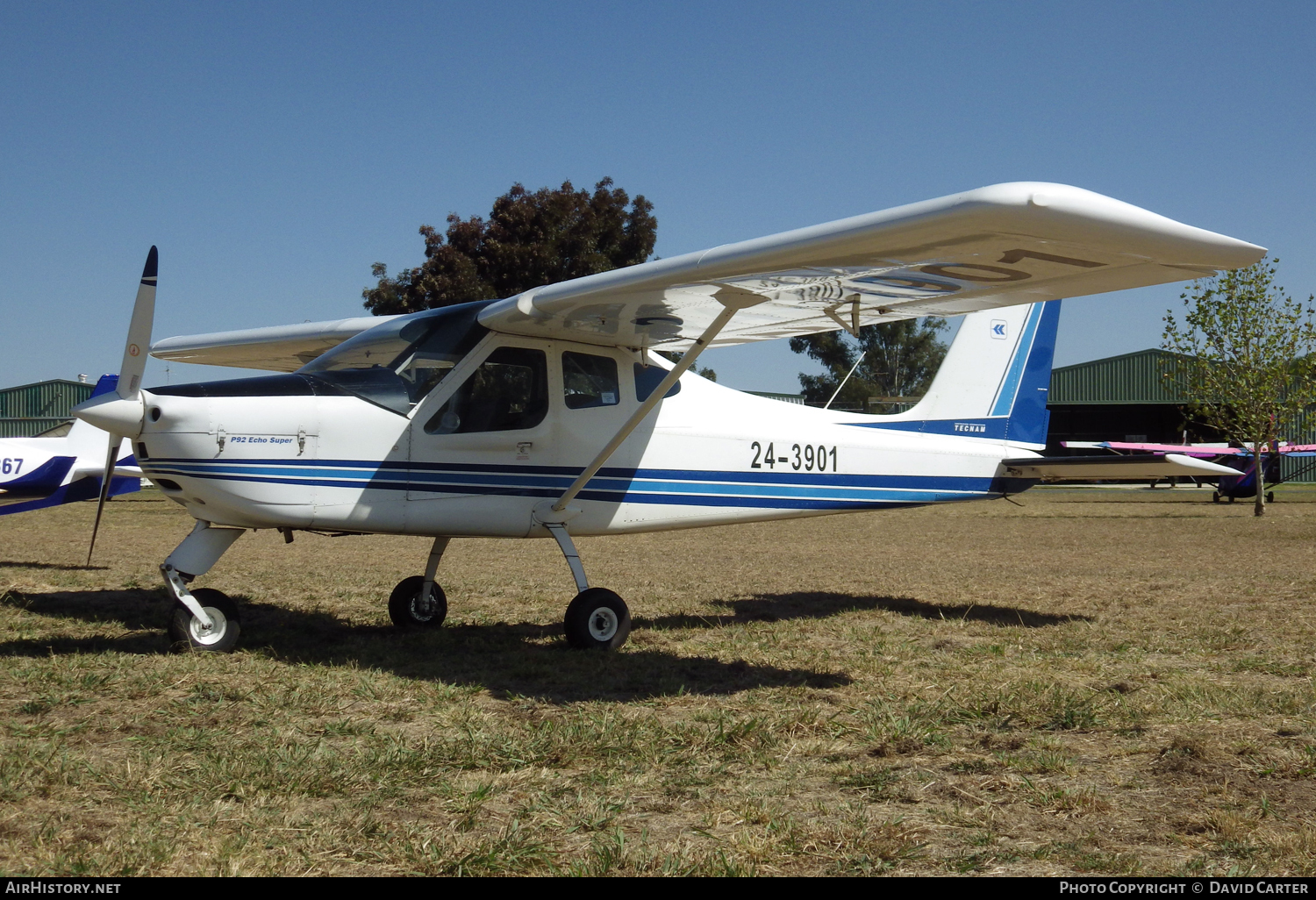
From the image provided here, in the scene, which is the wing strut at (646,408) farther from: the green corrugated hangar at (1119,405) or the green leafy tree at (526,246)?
the green corrugated hangar at (1119,405)

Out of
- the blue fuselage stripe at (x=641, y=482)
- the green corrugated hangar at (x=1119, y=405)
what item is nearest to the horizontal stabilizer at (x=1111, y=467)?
the blue fuselage stripe at (x=641, y=482)

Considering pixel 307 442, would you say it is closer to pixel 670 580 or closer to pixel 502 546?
pixel 670 580

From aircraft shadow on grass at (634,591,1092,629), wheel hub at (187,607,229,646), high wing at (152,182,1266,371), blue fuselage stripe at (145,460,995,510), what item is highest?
high wing at (152,182,1266,371)

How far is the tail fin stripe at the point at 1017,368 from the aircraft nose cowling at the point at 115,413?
7.09 metres

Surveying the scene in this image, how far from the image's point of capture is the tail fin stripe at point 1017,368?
9344 mm

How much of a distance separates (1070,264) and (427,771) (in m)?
3.99

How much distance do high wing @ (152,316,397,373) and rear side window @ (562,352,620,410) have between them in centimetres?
210

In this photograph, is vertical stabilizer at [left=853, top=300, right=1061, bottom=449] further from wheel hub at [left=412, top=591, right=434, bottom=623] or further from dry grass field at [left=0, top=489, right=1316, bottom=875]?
wheel hub at [left=412, top=591, right=434, bottom=623]

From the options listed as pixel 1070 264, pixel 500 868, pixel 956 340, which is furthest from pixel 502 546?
pixel 500 868

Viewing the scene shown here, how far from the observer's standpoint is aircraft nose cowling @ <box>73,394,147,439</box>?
5457 mm

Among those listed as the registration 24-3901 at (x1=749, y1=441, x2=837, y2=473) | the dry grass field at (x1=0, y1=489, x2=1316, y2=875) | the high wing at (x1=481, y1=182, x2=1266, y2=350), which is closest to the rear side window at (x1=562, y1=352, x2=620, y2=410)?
the high wing at (x1=481, y1=182, x2=1266, y2=350)

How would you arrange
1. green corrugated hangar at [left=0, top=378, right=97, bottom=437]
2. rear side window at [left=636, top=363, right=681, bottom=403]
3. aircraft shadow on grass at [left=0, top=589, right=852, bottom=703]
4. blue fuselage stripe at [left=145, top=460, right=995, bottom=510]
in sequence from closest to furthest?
aircraft shadow on grass at [left=0, top=589, right=852, bottom=703] < blue fuselage stripe at [left=145, top=460, right=995, bottom=510] < rear side window at [left=636, top=363, right=681, bottom=403] < green corrugated hangar at [left=0, top=378, right=97, bottom=437]

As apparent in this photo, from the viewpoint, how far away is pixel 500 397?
669 centimetres

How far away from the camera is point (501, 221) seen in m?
25.7
